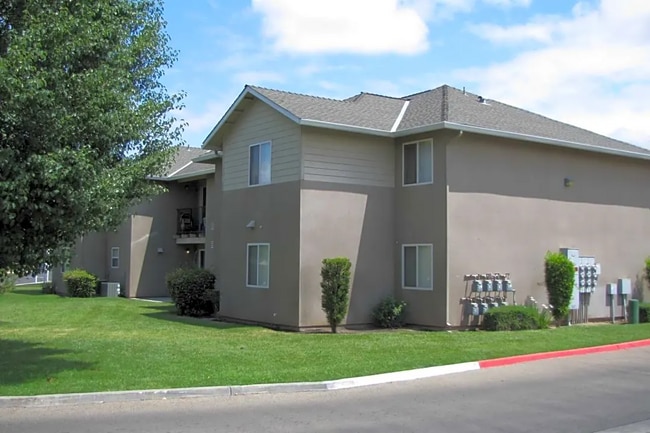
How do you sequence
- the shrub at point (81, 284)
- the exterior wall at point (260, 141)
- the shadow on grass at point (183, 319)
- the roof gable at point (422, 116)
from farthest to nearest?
the shrub at point (81, 284), the shadow on grass at point (183, 319), the exterior wall at point (260, 141), the roof gable at point (422, 116)

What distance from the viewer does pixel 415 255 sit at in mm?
19422

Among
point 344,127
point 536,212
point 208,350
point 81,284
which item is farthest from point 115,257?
point 536,212

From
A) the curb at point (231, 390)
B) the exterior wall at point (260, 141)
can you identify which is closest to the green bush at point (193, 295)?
the exterior wall at point (260, 141)

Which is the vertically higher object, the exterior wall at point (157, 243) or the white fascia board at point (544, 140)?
the white fascia board at point (544, 140)

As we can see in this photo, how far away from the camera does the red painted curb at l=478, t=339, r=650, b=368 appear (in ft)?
42.7

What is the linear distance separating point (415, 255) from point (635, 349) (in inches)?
244

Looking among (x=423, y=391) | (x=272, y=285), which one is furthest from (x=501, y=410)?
(x=272, y=285)

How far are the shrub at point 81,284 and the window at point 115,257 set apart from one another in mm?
1420

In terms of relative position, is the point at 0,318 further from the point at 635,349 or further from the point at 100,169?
the point at 635,349

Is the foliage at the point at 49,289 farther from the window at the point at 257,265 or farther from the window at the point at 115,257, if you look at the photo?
the window at the point at 257,265

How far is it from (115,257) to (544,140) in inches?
880

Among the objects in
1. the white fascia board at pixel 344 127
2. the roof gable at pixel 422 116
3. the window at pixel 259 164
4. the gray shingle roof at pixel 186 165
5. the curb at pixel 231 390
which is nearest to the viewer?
the curb at pixel 231 390

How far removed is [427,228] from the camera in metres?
19.1

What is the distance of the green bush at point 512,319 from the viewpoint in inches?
709
